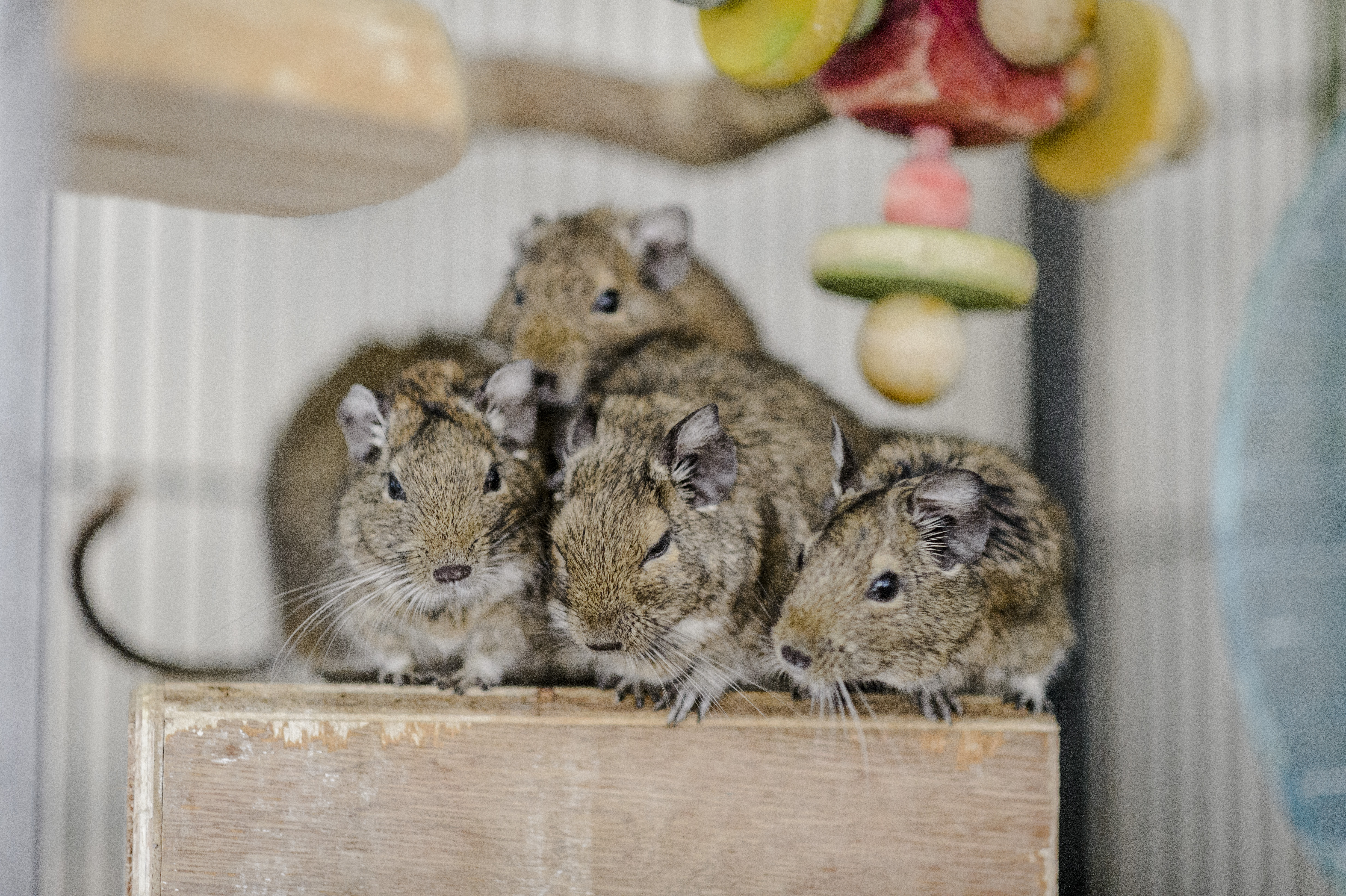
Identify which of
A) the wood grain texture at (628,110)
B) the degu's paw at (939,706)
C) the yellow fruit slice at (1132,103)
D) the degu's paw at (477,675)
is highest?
the wood grain texture at (628,110)

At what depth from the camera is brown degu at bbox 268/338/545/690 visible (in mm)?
1243

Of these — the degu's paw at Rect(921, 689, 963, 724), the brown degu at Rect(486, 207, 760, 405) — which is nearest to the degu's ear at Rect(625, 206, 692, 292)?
the brown degu at Rect(486, 207, 760, 405)

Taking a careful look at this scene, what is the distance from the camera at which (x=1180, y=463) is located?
172 centimetres

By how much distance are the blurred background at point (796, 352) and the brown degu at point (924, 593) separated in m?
0.47

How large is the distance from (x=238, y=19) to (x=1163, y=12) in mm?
1038

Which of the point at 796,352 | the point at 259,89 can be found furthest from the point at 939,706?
the point at 796,352

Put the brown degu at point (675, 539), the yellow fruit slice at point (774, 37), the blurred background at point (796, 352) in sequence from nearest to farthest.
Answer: the yellow fruit slice at point (774, 37) → the brown degu at point (675, 539) → the blurred background at point (796, 352)

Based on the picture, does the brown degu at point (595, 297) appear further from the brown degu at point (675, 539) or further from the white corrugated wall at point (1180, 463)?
the white corrugated wall at point (1180, 463)

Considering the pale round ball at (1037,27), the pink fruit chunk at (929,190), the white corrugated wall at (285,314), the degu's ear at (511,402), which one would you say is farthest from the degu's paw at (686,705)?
the white corrugated wall at (285,314)

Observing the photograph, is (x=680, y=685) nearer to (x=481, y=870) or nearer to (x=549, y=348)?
(x=481, y=870)

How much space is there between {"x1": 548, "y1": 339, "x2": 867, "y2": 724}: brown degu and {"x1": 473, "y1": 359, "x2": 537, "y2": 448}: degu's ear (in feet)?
0.20

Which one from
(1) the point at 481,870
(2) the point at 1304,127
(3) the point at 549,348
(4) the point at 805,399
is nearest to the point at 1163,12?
(2) the point at 1304,127

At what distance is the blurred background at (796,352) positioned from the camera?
1618 millimetres

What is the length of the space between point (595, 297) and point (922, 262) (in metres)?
0.61
